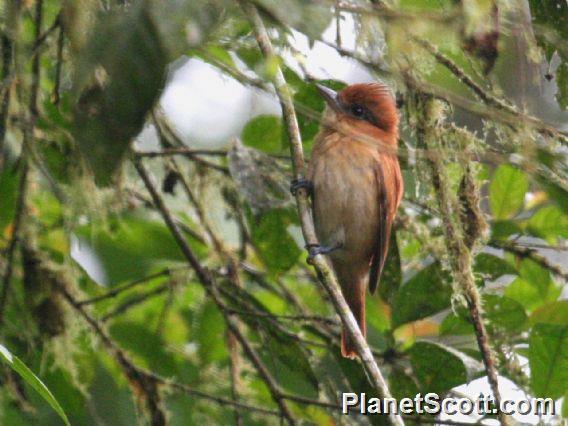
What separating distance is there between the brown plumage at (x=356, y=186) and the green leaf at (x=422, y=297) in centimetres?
Answer: 24

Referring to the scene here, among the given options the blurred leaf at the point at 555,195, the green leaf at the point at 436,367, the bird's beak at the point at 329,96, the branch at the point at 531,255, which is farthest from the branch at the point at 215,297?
the blurred leaf at the point at 555,195

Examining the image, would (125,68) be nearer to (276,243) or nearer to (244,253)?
(276,243)

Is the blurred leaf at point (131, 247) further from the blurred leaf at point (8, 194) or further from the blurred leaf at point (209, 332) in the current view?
the blurred leaf at point (8, 194)

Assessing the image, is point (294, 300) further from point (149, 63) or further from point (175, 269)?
point (149, 63)

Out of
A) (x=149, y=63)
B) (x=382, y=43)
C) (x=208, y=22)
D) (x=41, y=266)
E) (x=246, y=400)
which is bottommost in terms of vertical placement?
(x=149, y=63)

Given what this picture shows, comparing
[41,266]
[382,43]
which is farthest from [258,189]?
[41,266]

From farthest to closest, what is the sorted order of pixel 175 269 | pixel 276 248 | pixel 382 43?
pixel 175 269, pixel 276 248, pixel 382 43

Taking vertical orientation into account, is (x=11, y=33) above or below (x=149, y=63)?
above

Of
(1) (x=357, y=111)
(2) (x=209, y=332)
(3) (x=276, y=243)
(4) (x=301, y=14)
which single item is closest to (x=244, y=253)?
(2) (x=209, y=332)

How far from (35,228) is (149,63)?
226 cm

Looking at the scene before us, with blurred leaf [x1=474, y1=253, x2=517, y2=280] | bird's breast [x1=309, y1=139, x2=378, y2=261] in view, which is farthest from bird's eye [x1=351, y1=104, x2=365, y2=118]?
blurred leaf [x1=474, y1=253, x2=517, y2=280]

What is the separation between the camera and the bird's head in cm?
400

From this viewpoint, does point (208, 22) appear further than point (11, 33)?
No

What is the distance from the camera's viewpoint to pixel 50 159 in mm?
3650
